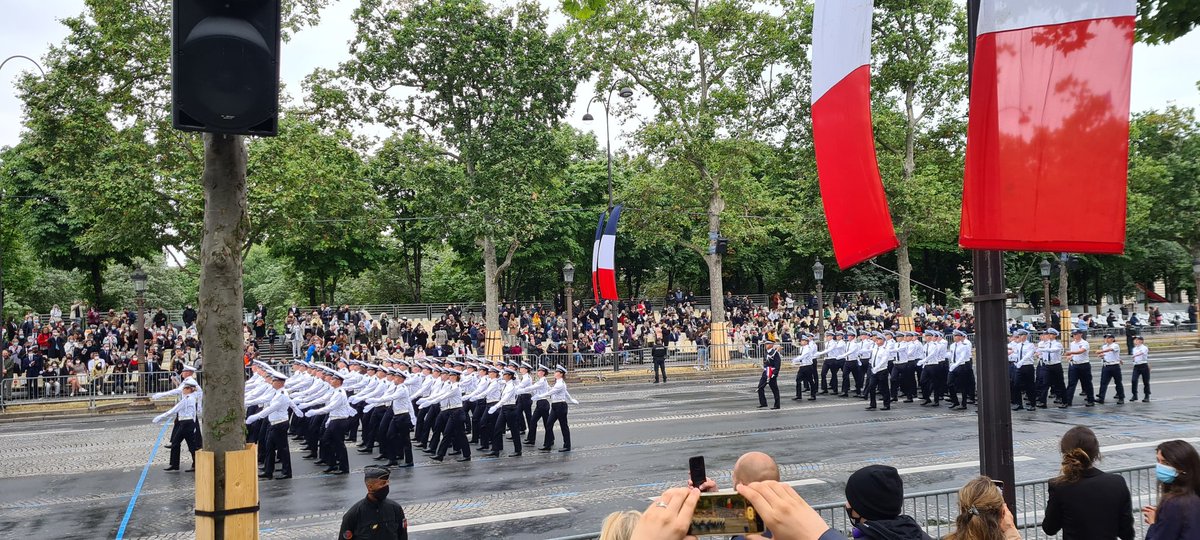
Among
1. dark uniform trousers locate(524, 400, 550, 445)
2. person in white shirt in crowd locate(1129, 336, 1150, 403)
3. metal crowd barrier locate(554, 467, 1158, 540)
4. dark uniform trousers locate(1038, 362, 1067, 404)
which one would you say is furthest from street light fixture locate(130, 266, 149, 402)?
person in white shirt in crowd locate(1129, 336, 1150, 403)

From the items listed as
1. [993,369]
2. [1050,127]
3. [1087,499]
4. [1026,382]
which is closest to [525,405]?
[1026,382]

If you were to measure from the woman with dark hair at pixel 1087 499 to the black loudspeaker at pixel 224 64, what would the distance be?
15.9 ft

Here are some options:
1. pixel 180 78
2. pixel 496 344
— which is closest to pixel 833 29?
pixel 180 78

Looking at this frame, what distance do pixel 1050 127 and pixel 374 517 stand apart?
5575 mm

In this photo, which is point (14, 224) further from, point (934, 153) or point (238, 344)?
point (238, 344)

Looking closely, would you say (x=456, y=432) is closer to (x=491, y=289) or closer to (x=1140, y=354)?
(x=1140, y=354)

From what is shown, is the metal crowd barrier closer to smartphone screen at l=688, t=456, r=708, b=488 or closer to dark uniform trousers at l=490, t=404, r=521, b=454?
smartphone screen at l=688, t=456, r=708, b=488

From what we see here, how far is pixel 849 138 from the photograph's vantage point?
5.99 metres

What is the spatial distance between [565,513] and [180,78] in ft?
26.6

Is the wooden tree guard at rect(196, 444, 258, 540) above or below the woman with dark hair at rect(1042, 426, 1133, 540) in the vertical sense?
above

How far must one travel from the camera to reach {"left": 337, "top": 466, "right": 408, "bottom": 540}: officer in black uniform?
6.92 meters

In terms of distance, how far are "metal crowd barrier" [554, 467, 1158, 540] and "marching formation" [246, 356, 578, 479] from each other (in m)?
7.18

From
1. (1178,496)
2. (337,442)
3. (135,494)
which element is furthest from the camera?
(337,442)

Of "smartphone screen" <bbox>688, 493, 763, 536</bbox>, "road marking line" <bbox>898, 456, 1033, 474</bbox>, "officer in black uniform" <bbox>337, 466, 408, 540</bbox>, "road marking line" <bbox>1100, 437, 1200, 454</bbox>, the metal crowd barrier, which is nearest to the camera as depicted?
"smartphone screen" <bbox>688, 493, 763, 536</bbox>
